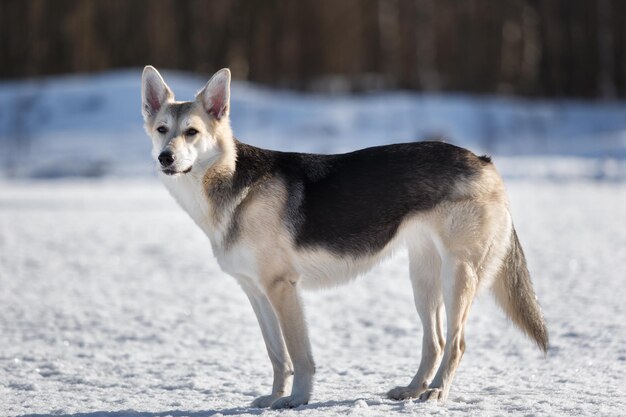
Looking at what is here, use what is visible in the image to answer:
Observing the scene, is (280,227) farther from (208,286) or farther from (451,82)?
(451,82)

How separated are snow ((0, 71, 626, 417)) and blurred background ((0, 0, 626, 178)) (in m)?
4.85

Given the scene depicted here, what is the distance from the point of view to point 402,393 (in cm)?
466

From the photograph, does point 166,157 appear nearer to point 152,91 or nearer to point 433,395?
point 152,91

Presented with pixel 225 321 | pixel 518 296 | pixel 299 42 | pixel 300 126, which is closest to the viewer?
pixel 518 296

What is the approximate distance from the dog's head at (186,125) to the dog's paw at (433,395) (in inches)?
72.3

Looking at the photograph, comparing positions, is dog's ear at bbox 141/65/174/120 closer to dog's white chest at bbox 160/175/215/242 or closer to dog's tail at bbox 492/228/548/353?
dog's white chest at bbox 160/175/215/242

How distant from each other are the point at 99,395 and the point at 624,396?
10.1 ft

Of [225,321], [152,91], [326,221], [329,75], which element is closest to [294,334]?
[326,221]

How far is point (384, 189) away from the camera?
4.77 meters

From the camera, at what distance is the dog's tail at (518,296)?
484 cm

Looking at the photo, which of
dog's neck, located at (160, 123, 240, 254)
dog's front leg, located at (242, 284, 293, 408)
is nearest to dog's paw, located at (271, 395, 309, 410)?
dog's front leg, located at (242, 284, 293, 408)

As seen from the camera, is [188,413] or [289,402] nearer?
[188,413]

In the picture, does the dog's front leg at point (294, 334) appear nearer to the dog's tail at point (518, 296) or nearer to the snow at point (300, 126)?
the dog's tail at point (518, 296)

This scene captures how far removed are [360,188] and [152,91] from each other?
147cm
